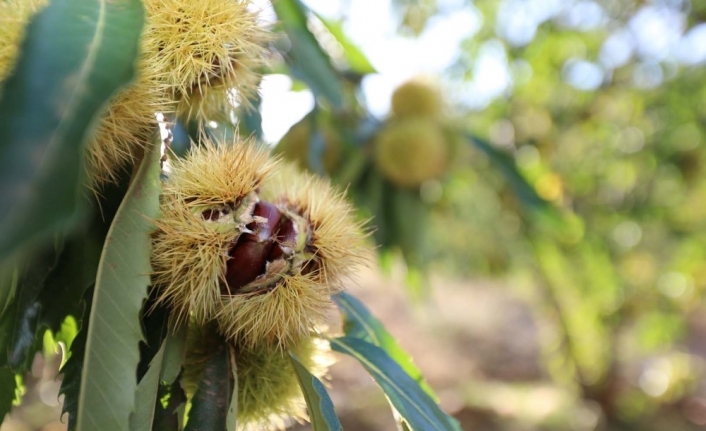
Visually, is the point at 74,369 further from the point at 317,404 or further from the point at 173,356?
the point at 317,404

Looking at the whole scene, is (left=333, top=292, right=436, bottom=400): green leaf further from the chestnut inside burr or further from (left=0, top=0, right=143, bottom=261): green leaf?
(left=0, top=0, right=143, bottom=261): green leaf

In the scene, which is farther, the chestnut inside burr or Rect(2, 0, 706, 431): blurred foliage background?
Rect(2, 0, 706, 431): blurred foliage background

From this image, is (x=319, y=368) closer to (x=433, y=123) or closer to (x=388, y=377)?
(x=388, y=377)

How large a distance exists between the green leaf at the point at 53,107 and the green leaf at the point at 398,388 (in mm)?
387

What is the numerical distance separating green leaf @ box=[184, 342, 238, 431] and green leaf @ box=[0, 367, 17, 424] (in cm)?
18

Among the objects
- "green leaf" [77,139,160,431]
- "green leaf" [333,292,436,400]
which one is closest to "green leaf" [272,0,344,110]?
"green leaf" [333,292,436,400]

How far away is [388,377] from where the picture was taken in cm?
63

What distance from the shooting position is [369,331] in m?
0.81

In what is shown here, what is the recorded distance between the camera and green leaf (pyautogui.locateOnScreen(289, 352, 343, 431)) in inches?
21.1

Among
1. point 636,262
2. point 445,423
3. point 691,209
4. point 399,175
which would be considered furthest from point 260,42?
point 636,262

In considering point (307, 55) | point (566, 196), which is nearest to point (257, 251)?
point (307, 55)

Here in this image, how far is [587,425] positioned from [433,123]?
2941 mm

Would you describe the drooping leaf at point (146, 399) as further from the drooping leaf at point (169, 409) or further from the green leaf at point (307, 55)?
the green leaf at point (307, 55)

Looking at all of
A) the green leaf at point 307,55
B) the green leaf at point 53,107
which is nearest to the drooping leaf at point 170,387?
the green leaf at point 53,107
